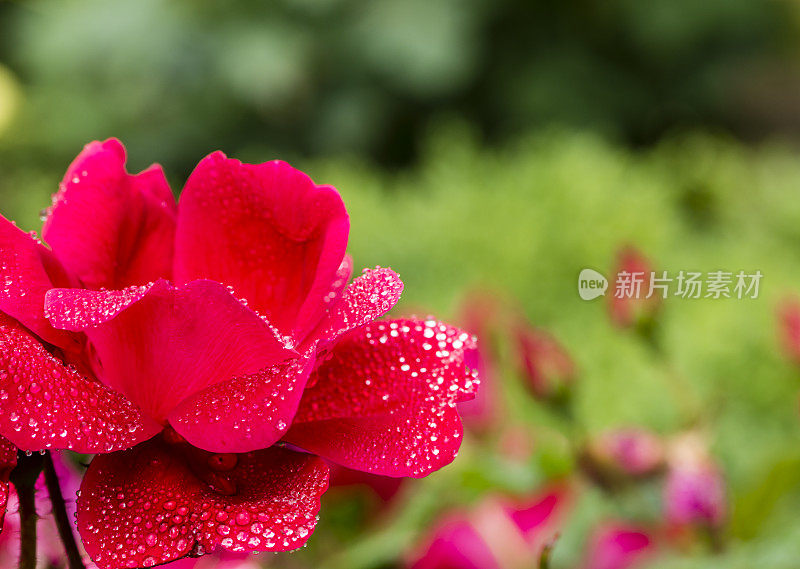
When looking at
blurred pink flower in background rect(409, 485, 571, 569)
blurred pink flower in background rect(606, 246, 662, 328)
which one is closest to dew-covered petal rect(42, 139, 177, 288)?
blurred pink flower in background rect(409, 485, 571, 569)

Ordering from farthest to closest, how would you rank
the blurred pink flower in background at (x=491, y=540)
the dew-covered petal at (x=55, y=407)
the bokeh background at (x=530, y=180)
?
the bokeh background at (x=530, y=180) → the blurred pink flower in background at (x=491, y=540) → the dew-covered petal at (x=55, y=407)

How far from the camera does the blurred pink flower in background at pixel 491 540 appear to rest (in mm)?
339

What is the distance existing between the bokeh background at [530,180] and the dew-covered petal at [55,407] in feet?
0.62

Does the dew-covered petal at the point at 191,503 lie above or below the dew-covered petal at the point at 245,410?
below

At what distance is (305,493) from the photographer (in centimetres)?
19

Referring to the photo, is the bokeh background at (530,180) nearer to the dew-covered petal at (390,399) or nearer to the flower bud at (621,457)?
the flower bud at (621,457)

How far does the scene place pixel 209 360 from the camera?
0.61ft

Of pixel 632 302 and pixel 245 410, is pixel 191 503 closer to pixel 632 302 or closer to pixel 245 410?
pixel 245 410

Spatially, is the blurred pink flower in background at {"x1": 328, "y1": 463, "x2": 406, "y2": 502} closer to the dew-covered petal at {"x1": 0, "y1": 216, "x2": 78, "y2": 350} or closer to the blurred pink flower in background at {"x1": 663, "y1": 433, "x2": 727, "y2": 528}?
the blurred pink flower in background at {"x1": 663, "y1": 433, "x2": 727, "y2": 528}

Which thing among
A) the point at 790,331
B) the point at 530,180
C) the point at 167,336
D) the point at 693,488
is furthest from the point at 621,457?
the point at 530,180

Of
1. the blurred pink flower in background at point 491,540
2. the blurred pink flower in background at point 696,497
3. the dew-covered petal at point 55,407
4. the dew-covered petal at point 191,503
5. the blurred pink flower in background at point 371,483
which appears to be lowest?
the blurred pink flower in background at point 371,483

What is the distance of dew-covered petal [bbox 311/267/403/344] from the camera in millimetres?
186

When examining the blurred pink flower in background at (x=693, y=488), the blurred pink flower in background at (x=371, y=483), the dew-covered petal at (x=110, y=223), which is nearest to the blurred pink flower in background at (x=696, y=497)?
the blurred pink flower in background at (x=693, y=488)

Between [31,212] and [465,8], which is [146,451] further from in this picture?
[465,8]
